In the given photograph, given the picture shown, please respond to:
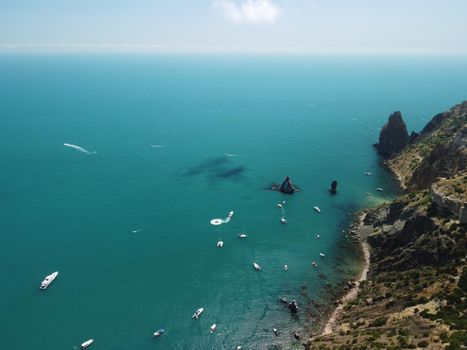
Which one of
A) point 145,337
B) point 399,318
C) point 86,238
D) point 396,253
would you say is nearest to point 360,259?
point 396,253

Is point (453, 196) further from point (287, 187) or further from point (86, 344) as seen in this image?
point (86, 344)

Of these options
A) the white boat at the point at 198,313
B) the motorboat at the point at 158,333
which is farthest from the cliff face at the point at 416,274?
the motorboat at the point at 158,333

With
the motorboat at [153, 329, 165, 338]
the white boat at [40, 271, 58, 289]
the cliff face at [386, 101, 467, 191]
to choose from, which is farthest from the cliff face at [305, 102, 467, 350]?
the white boat at [40, 271, 58, 289]

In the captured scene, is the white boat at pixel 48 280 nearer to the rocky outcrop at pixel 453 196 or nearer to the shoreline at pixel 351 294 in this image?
the shoreline at pixel 351 294

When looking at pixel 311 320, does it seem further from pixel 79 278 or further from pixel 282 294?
pixel 79 278

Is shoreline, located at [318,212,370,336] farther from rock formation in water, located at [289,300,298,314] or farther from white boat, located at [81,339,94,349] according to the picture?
white boat, located at [81,339,94,349]

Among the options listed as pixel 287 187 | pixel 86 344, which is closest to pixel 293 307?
pixel 86 344
